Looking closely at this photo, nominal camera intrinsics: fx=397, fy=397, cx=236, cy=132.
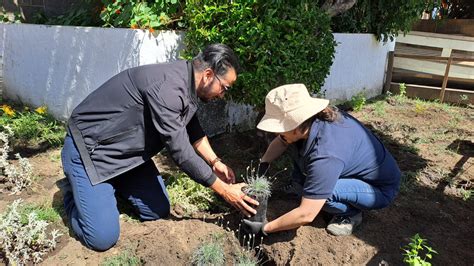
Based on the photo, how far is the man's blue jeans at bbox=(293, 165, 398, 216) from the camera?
281cm

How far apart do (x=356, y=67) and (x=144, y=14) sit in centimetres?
408

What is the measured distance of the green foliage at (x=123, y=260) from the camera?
2.62 metres

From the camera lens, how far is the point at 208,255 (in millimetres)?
2588

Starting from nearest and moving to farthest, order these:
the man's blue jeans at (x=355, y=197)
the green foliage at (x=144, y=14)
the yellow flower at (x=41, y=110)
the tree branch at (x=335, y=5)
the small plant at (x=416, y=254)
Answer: the small plant at (x=416, y=254) < the man's blue jeans at (x=355, y=197) < the tree branch at (x=335, y=5) < the green foliage at (x=144, y=14) < the yellow flower at (x=41, y=110)

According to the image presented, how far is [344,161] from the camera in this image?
8.12 feet

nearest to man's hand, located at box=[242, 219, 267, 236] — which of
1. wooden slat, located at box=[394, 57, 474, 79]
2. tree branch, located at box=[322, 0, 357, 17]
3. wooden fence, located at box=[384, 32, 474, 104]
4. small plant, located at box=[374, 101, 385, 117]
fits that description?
tree branch, located at box=[322, 0, 357, 17]

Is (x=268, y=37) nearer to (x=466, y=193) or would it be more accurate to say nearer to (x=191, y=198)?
(x=191, y=198)

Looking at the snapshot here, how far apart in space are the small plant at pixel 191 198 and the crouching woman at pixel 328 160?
65cm

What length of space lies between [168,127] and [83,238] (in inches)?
40.8

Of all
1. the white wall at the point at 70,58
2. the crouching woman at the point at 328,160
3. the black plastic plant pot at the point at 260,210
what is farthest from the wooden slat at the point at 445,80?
the black plastic plant pot at the point at 260,210

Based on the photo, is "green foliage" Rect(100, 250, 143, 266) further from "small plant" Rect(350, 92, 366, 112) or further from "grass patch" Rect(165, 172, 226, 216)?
"small plant" Rect(350, 92, 366, 112)

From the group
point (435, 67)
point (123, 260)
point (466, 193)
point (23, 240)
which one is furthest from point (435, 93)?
point (23, 240)

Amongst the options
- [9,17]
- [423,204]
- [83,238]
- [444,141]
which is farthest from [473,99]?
[9,17]

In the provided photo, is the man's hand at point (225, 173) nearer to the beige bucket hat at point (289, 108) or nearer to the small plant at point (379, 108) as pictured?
the beige bucket hat at point (289, 108)
